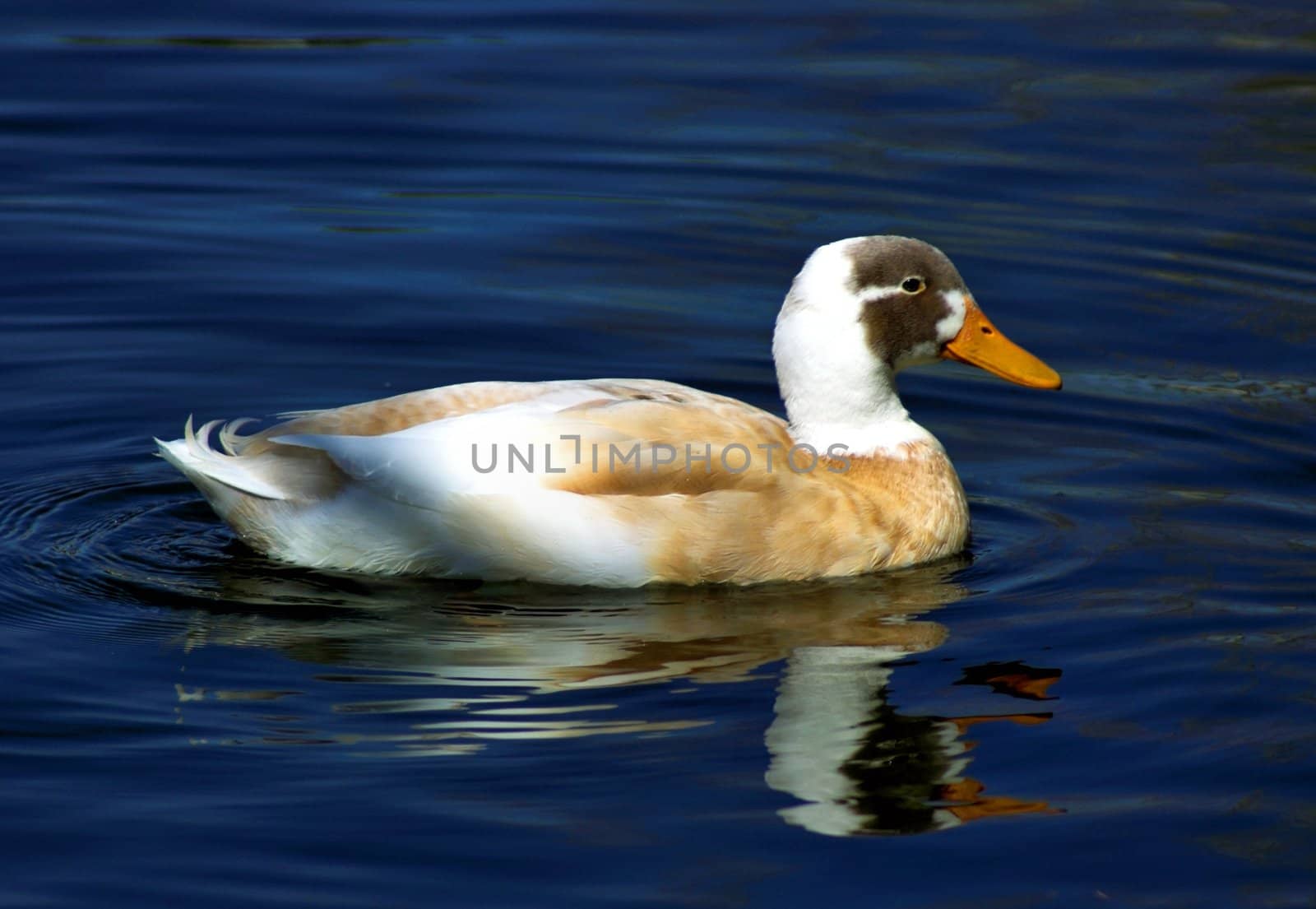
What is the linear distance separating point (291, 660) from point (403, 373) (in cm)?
294

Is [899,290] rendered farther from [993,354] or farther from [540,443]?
[540,443]

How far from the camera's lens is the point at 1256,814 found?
565cm

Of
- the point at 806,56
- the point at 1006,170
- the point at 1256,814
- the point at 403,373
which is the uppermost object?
the point at 806,56

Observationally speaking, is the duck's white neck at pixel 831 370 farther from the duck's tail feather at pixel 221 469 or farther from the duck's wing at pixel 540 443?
the duck's tail feather at pixel 221 469

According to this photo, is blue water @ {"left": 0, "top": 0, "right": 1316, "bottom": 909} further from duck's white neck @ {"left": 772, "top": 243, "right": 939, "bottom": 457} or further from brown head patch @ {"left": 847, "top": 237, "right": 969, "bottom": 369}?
brown head patch @ {"left": 847, "top": 237, "right": 969, "bottom": 369}

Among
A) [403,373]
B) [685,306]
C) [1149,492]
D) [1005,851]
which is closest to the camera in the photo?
[1005,851]

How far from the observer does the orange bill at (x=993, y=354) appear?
25.9 ft

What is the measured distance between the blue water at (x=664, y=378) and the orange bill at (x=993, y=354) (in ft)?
1.66

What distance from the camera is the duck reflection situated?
5.83m

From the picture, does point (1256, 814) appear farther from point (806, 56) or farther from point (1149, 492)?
point (806, 56)

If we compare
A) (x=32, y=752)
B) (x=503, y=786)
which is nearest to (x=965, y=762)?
(x=503, y=786)

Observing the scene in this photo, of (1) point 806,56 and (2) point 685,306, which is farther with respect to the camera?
(1) point 806,56

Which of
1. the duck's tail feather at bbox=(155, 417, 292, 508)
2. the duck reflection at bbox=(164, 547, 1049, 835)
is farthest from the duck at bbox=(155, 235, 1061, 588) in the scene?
the duck reflection at bbox=(164, 547, 1049, 835)

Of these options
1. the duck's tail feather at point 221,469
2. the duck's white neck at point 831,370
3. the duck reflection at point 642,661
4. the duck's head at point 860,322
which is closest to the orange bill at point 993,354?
the duck's head at point 860,322
